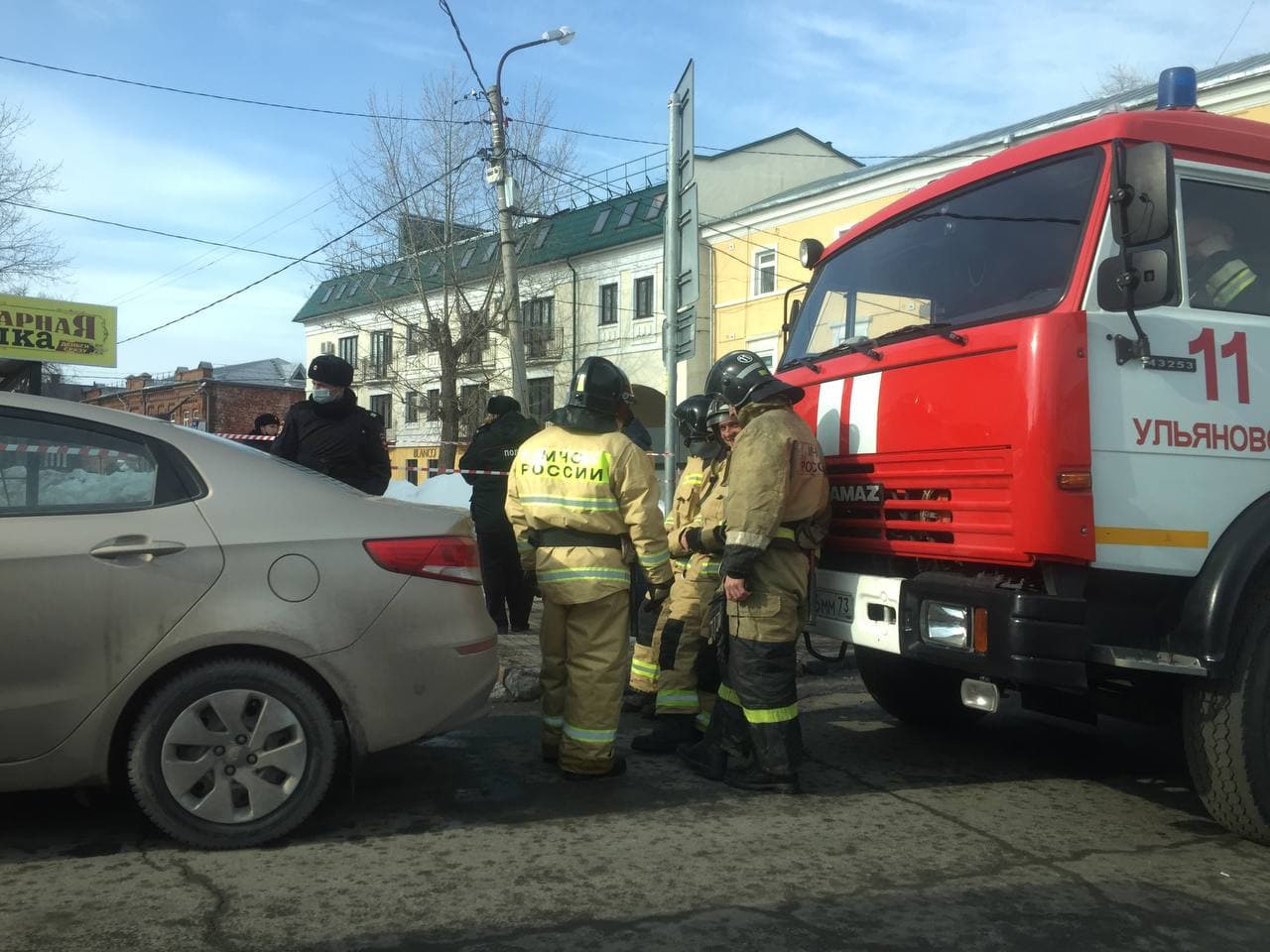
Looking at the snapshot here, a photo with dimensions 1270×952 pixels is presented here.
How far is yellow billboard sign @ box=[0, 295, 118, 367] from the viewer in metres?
18.3

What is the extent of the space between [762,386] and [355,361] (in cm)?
4349

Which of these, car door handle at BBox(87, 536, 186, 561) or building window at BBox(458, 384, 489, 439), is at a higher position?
building window at BBox(458, 384, 489, 439)

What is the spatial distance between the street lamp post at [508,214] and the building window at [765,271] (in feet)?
42.6

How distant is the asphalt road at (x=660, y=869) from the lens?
124 inches

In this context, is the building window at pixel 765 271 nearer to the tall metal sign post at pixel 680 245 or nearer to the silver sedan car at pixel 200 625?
the tall metal sign post at pixel 680 245

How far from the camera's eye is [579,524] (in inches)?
186

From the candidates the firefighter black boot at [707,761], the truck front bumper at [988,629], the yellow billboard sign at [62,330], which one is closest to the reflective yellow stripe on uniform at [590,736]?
the firefighter black boot at [707,761]

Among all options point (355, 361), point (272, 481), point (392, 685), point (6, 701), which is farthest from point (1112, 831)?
point (355, 361)

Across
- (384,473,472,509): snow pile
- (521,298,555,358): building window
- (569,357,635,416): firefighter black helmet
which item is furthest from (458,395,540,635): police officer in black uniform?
(521,298,555,358): building window

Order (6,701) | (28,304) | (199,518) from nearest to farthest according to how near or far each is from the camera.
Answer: (6,701)
(199,518)
(28,304)

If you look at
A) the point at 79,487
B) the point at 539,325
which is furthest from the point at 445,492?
the point at 539,325

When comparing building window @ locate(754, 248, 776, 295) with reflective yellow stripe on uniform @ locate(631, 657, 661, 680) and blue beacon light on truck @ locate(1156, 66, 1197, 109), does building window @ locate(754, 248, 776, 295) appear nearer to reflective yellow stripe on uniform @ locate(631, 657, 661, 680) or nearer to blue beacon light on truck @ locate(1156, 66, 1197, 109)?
reflective yellow stripe on uniform @ locate(631, 657, 661, 680)

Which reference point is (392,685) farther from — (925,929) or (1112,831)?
(1112,831)

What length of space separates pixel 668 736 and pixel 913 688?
55.3 inches
